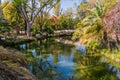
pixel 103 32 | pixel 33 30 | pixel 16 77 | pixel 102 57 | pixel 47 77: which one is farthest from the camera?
pixel 33 30

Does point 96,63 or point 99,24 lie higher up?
point 99,24

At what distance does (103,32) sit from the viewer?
87.6 ft

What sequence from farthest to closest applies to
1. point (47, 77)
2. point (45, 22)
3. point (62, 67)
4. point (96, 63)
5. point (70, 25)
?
point (70, 25) < point (45, 22) < point (96, 63) < point (62, 67) < point (47, 77)

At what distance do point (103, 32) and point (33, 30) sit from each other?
31.6 metres

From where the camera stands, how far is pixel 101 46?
28.5m

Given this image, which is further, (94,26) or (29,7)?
(29,7)

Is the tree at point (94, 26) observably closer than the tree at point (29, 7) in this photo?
Yes

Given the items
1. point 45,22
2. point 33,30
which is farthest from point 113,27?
point 45,22

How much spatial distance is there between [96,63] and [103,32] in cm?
642

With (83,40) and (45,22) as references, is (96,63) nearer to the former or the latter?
(83,40)

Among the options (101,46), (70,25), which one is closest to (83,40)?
(101,46)

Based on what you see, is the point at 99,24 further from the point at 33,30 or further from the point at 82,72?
the point at 33,30

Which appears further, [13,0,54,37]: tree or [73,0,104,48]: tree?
[13,0,54,37]: tree

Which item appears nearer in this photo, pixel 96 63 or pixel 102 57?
pixel 96 63
